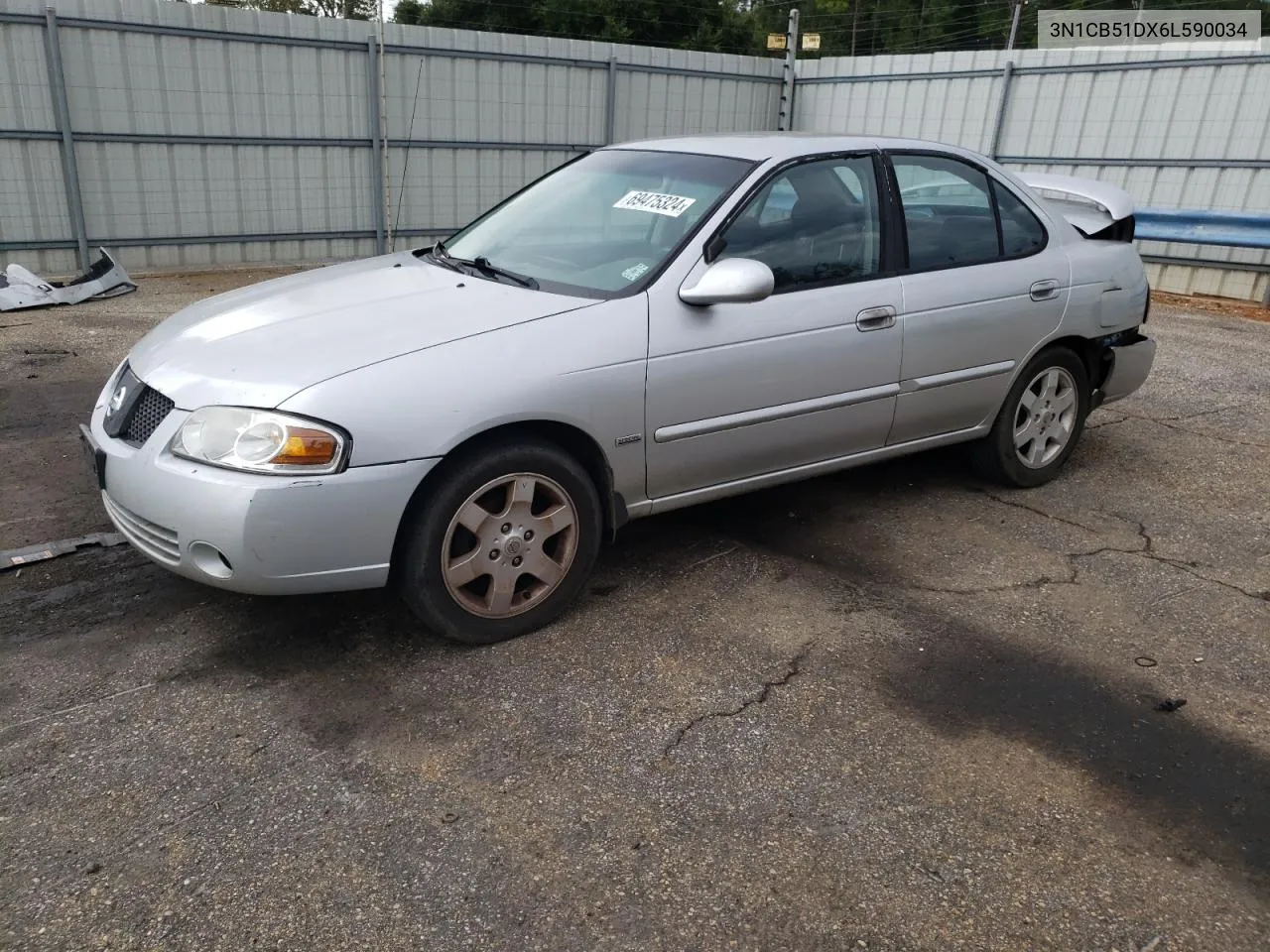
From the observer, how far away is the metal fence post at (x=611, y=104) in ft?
43.1

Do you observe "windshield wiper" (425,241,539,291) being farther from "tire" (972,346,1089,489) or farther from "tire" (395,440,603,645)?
"tire" (972,346,1089,489)

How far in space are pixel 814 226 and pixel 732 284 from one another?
2.43 ft

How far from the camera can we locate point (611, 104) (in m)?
13.2

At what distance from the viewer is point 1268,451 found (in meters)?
5.99

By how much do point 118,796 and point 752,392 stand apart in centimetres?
245

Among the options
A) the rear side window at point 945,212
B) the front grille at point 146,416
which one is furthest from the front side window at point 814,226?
the front grille at point 146,416

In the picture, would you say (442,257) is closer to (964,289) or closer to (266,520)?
(266,520)

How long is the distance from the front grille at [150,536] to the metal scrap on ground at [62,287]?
6.51 m

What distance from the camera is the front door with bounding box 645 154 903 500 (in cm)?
376

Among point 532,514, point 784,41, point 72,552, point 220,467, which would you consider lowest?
point 72,552

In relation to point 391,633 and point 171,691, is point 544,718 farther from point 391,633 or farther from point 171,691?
point 171,691

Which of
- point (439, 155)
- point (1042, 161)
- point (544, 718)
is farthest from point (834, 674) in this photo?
point (1042, 161)

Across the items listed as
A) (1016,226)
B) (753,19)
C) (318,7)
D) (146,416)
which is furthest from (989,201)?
(753,19)

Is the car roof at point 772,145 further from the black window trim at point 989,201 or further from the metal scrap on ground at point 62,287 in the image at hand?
the metal scrap on ground at point 62,287
